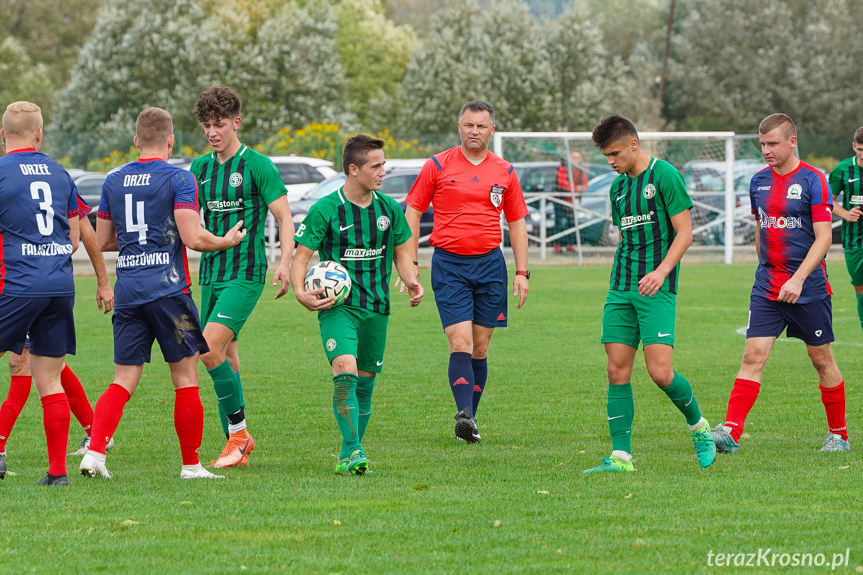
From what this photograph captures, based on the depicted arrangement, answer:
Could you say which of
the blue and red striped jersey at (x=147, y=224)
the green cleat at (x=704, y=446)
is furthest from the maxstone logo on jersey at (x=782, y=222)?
the blue and red striped jersey at (x=147, y=224)

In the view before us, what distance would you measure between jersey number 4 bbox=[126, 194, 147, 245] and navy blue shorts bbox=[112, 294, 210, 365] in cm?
36

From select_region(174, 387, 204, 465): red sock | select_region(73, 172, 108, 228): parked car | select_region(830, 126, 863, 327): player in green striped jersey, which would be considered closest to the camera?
select_region(174, 387, 204, 465): red sock

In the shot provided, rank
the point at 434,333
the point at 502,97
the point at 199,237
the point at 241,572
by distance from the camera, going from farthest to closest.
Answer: the point at 502,97, the point at 434,333, the point at 199,237, the point at 241,572

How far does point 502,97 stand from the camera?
45.5 m

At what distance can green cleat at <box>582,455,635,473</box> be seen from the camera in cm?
678

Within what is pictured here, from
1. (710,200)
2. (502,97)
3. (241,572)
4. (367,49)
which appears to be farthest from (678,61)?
(241,572)

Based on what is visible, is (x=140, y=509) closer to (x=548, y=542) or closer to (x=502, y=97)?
(x=548, y=542)

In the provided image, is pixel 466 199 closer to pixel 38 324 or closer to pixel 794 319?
pixel 794 319

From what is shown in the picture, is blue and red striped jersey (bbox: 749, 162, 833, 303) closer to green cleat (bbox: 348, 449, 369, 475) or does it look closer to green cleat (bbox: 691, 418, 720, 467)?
green cleat (bbox: 691, 418, 720, 467)

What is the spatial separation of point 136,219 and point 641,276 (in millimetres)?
2716

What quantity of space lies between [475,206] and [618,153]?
6.03ft

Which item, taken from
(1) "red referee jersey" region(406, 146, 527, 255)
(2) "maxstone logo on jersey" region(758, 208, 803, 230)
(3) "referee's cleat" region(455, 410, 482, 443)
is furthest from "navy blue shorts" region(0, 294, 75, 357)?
(2) "maxstone logo on jersey" region(758, 208, 803, 230)

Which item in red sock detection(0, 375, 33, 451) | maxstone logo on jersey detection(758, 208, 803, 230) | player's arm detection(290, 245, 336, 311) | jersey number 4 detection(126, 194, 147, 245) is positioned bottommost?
red sock detection(0, 375, 33, 451)

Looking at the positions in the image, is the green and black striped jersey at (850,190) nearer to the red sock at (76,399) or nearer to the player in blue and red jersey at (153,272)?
the player in blue and red jersey at (153,272)
